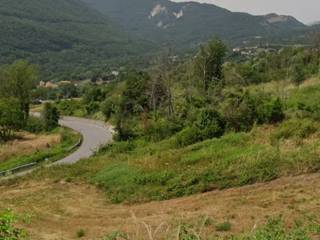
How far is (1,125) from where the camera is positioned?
52.4m

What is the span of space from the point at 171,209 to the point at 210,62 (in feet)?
107

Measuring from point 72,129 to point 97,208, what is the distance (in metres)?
35.9

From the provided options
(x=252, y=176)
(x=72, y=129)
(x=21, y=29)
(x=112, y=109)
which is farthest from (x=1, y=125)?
(x=21, y=29)

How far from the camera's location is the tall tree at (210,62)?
4928 cm

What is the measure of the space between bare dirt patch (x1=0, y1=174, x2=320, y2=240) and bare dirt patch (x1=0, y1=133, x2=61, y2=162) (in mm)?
21654

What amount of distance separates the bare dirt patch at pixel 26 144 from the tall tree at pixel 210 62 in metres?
15.0

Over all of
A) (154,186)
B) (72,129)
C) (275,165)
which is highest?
(275,165)

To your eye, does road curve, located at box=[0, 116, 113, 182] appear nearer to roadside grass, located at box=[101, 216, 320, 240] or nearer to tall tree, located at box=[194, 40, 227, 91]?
tall tree, located at box=[194, 40, 227, 91]

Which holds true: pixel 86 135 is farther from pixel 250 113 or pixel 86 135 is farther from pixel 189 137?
pixel 250 113

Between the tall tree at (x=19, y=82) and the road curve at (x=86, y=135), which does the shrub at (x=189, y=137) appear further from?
the tall tree at (x=19, y=82)

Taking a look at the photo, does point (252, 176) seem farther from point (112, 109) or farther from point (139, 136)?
point (112, 109)

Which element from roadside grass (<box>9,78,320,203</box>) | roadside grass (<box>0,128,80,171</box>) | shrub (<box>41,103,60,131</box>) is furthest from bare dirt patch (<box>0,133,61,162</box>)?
roadside grass (<box>9,78,320,203</box>)

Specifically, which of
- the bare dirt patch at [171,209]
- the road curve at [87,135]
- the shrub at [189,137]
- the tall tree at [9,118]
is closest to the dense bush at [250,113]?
the shrub at [189,137]

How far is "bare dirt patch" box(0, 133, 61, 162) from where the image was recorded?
1742 inches
